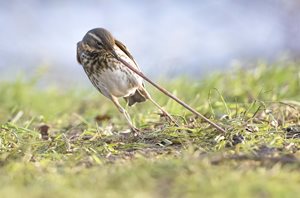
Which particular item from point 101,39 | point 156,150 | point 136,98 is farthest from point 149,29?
point 156,150

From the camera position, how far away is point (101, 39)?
600cm

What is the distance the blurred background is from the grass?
5.25 m

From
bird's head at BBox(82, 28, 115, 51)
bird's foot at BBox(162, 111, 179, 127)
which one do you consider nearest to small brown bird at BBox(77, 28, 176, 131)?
bird's head at BBox(82, 28, 115, 51)

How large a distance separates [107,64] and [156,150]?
1353mm

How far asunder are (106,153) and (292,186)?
5.14 ft

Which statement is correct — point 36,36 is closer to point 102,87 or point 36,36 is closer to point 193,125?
point 102,87

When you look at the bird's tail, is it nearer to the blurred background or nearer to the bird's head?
the bird's head

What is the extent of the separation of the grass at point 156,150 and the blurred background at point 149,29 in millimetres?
5247

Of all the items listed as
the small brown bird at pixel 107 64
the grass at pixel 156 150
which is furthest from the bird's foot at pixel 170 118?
the small brown bird at pixel 107 64

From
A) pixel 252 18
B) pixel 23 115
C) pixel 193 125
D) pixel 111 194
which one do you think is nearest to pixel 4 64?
pixel 252 18

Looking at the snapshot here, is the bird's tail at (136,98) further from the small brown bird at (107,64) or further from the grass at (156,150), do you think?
the small brown bird at (107,64)

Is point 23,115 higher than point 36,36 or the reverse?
the reverse

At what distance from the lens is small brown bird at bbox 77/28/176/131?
6027 mm

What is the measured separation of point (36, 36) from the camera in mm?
15414
